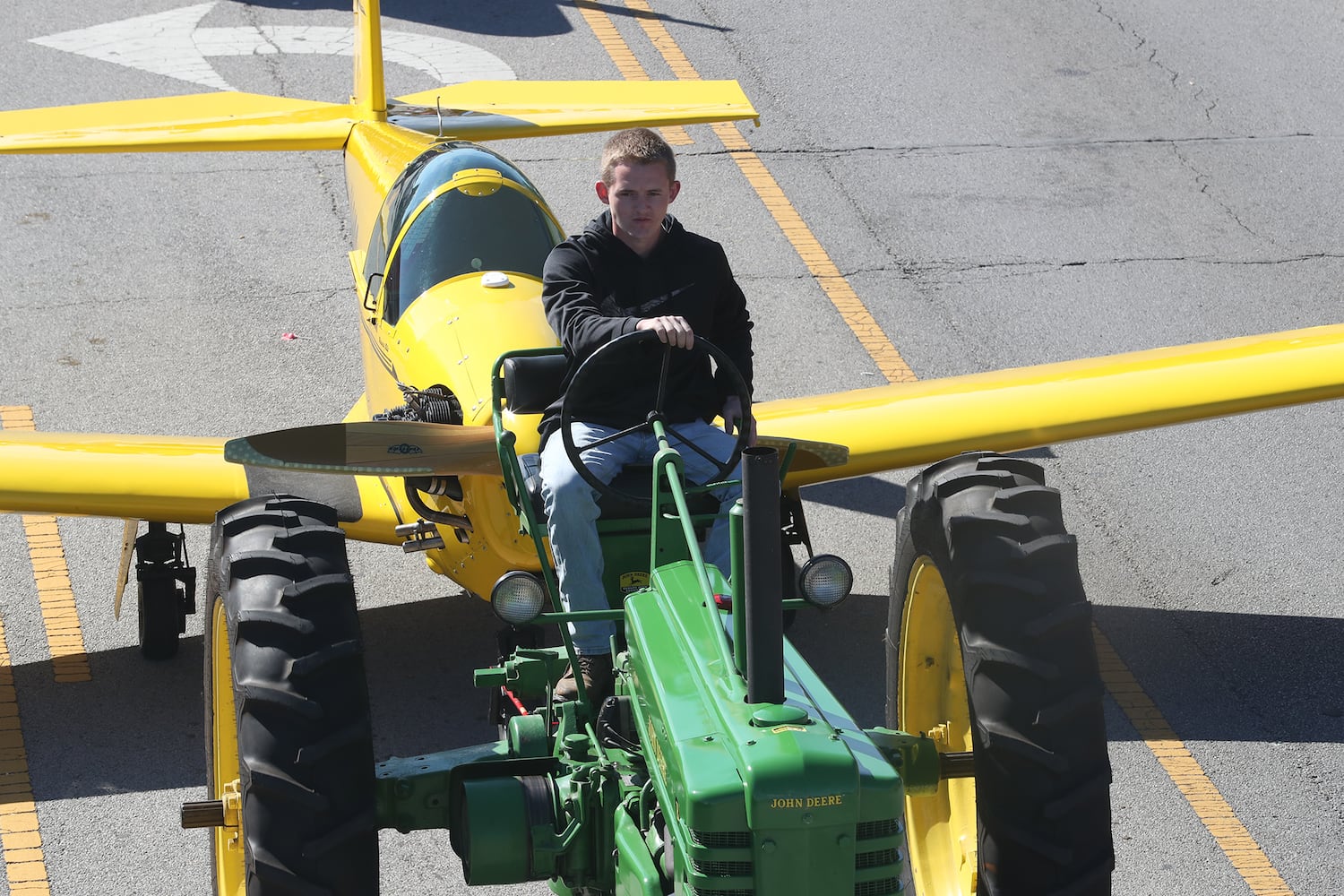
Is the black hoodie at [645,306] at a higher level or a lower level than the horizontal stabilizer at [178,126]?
lower

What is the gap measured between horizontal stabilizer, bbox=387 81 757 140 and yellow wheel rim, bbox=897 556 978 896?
4.97 meters

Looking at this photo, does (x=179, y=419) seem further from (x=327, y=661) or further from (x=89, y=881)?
(x=327, y=661)

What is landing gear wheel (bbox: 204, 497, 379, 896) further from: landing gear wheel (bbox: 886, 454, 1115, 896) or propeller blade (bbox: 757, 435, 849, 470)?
landing gear wheel (bbox: 886, 454, 1115, 896)

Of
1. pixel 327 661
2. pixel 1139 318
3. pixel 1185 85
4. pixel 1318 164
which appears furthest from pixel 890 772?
pixel 1185 85

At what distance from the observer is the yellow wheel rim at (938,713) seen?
5121 mm

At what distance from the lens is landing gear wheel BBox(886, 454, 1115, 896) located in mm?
4352

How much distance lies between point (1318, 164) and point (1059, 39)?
2.82 meters

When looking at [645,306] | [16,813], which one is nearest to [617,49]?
[645,306]

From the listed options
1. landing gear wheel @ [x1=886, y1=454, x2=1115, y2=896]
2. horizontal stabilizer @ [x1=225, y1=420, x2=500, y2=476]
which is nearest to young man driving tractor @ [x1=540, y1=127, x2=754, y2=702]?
horizontal stabilizer @ [x1=225, y1=420, x2=500, y2=476]

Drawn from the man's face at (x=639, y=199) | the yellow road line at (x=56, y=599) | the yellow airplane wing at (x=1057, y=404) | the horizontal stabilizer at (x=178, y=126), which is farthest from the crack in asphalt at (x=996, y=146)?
the man's face at (x=639, y=199)

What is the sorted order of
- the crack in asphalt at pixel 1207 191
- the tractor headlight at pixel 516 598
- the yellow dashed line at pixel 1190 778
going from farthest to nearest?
1. the crack in asphalt at pixel 1207 191
2. the yellow dashed line at pixel 1190 778
3. the tractor headlight at pixel 516 598

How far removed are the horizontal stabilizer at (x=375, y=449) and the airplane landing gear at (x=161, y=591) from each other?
5.36 ft

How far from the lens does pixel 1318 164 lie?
1314cm

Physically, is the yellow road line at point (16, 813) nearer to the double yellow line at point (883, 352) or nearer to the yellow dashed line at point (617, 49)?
the double yellow line at point (883, 352)
